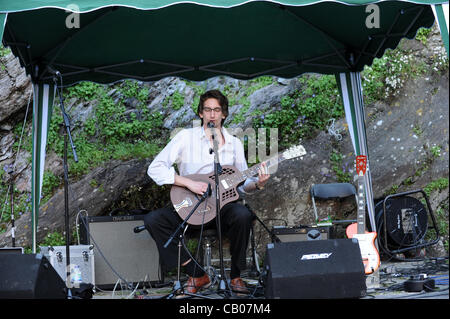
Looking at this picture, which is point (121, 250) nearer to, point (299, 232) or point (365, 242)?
A: point (299, 232)

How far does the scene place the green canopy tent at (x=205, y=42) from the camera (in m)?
4.37

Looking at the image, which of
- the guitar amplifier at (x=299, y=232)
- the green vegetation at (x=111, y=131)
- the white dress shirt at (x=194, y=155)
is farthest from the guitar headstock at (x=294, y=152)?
the green vegetation at (x=111, y=131)

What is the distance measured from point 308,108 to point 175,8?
281 centimetres

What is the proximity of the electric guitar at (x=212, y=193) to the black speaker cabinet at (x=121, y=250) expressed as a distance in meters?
0.61

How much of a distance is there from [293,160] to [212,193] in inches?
85.7

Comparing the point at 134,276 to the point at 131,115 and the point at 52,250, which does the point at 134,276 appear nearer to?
the point at 52,250

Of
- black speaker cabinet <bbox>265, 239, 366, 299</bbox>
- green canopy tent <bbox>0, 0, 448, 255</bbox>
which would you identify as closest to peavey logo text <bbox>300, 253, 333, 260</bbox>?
black speaker cabinet <bbox>265, 239, 366, 299</bbox>

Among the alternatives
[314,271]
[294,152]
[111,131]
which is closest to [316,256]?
[314,271]

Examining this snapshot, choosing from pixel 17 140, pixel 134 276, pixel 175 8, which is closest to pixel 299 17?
pixel 175 8

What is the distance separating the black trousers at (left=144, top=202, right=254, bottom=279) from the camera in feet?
14.0

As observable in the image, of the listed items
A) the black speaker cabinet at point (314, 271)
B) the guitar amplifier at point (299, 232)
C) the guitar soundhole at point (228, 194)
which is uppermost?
the guitar soundhole at point (228, 194)

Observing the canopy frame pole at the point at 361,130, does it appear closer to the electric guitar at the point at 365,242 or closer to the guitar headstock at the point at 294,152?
the electric guitar at the point at 365,242

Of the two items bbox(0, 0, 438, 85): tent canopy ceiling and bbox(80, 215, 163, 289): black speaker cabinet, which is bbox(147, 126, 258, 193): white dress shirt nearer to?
bbox(80, 215, 163, 289): black speaker cabinet

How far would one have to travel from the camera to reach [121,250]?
4773 mm
